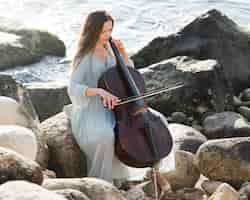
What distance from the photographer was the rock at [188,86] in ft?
20.0

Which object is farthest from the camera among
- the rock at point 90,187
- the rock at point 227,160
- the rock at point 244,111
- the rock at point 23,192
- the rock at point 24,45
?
the rock at point 24,45

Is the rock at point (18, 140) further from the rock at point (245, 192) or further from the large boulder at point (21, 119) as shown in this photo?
the rock at point (245, 192)

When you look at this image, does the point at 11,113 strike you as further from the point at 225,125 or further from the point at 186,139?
the point at 225,125

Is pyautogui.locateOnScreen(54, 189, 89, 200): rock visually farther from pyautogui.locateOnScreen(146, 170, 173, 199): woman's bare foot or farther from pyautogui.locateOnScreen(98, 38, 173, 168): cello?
pyautogui.locateOnScreen(146, 170, 173, 199): woman's bare foot

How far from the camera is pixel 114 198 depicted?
3098 mm

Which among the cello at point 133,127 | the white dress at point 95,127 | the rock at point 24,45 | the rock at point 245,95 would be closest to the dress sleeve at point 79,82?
the white dress at point 95,127

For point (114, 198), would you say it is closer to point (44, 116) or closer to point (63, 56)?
point (44, 116)

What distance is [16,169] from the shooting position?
2.85 metres

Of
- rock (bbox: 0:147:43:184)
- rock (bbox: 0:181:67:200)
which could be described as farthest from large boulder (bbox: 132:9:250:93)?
rock (bbox: 0:181:67:200)

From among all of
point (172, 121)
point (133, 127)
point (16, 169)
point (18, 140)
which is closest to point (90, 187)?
point (16, 169)

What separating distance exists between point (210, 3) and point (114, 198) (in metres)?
9.31

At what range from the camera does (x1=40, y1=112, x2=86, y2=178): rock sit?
4051mm

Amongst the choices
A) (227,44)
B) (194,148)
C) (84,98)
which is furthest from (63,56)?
(84,98)

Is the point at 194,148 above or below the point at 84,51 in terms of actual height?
below
